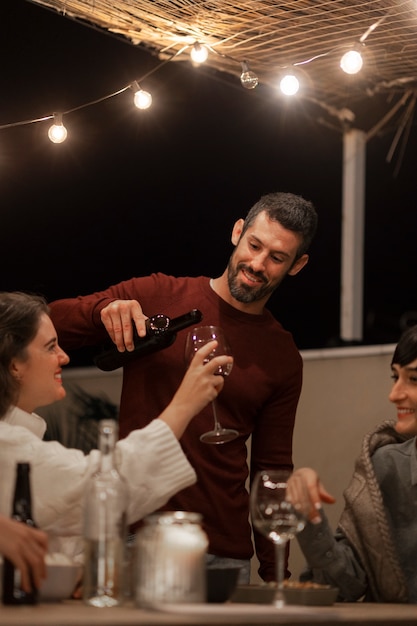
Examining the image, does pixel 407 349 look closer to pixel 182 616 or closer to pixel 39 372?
pixel 39 372

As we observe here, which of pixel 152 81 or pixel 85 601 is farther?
pixel 152 81

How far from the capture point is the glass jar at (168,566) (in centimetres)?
164

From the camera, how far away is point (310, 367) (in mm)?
3855

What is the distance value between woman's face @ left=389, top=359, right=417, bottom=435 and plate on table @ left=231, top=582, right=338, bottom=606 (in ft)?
1.94

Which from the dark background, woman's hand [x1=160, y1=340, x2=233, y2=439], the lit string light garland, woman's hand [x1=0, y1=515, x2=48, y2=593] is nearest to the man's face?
the lit string light garland

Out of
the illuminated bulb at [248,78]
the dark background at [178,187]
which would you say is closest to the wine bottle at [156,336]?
the illuminated bulb at [248,78]

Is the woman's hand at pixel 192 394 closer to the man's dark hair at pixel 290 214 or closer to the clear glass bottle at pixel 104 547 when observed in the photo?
the clear glass bottle at pixel 104 547

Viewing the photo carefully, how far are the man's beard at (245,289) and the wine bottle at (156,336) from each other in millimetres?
181

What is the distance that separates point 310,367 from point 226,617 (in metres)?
2.36

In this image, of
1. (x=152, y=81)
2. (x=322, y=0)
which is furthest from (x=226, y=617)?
(x=152, y=81)

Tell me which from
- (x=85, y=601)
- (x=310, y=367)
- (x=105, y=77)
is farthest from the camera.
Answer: (x=105, y=77)

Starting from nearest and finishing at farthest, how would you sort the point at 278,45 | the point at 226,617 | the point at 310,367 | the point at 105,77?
1. the point at 226,617
2. the point at 278,45
3. the point at 310,367
4. the point at 105,77

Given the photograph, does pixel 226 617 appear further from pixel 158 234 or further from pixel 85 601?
pixel 158 234

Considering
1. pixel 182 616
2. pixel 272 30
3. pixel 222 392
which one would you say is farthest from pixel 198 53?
pixel 182 616
